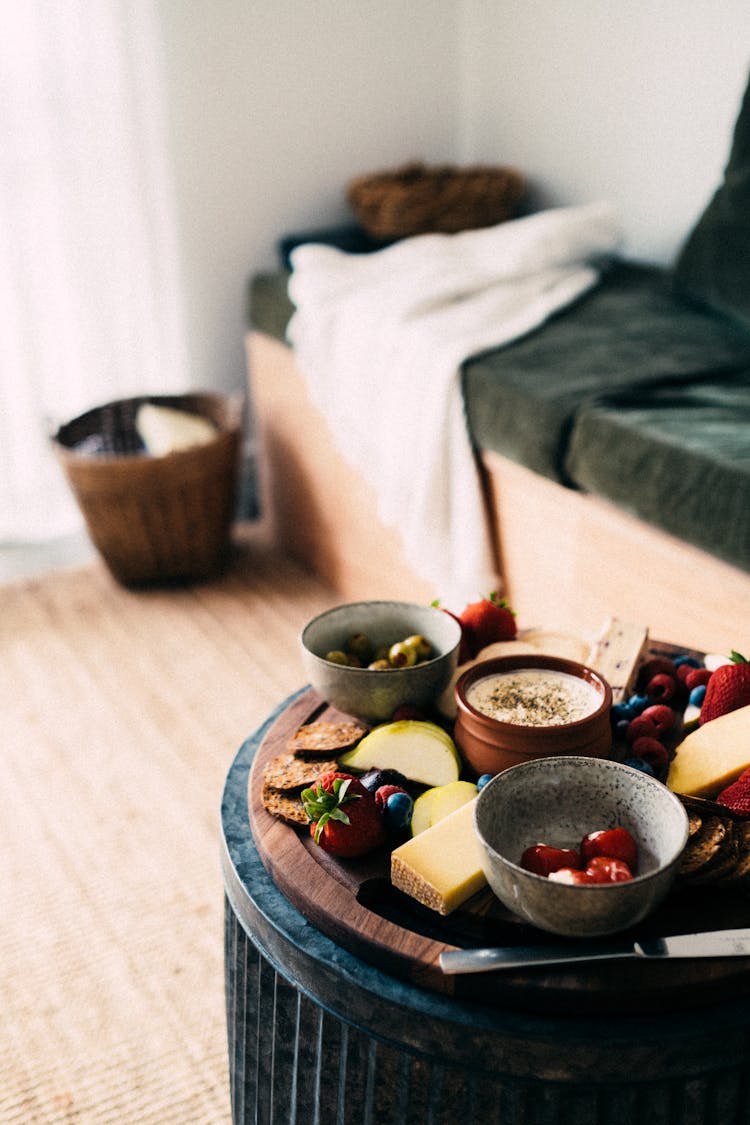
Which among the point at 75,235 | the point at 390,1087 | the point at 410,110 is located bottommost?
the point at 390,1087

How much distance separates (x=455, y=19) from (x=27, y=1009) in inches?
95.2

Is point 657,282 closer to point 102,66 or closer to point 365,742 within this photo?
point 102,66

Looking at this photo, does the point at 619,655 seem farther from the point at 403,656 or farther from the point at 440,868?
the point at 440,868

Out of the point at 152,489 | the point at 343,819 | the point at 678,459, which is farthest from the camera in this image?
the point at 152,489

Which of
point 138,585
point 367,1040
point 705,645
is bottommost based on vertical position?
point 138,585

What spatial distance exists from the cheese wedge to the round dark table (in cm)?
35

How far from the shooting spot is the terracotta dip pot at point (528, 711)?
851mm

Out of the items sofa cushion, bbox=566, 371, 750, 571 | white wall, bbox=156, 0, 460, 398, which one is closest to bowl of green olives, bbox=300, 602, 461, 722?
sofa cushion, bbox=566, 371, 750, 571

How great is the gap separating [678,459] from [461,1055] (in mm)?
925

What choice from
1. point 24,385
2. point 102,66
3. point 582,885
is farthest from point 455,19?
point 582,885

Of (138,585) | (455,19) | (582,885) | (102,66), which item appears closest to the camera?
(582,885)

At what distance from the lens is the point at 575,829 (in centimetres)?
80

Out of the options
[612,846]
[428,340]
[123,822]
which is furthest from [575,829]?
[428,340]

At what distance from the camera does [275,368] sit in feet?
7.81
